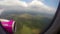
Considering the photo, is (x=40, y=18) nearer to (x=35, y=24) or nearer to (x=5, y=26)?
(x=35, y=24)

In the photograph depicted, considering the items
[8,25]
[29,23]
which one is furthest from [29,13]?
[8,25]

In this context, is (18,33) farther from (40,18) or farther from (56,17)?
(56,17)

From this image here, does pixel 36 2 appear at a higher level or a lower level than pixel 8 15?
higher

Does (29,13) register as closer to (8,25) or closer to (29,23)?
(29,23)

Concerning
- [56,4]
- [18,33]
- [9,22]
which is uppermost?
[56,4]

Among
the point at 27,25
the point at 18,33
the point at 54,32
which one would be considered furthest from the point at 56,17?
the point at 18,33

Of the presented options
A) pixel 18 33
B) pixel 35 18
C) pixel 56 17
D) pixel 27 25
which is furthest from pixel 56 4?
pixel 18 33
